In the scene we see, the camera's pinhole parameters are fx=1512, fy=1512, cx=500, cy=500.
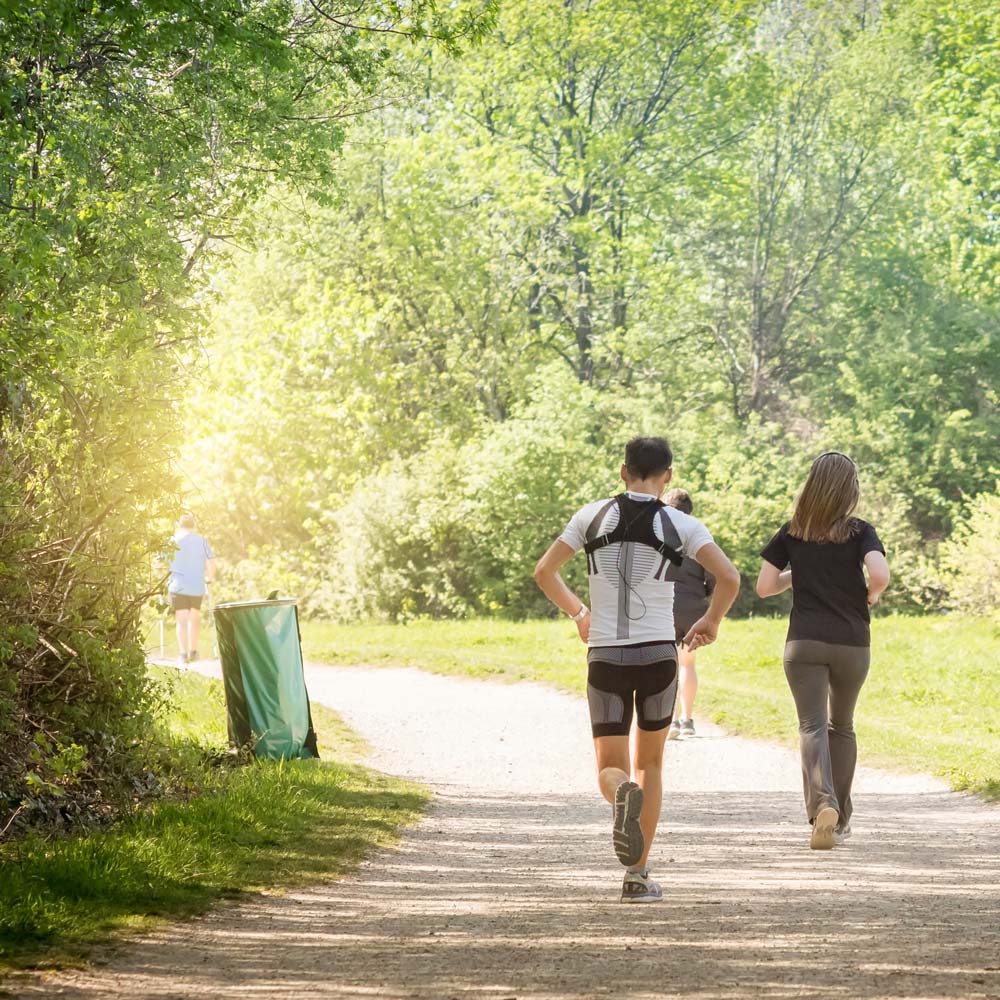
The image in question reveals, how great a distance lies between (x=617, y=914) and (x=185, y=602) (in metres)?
14.2

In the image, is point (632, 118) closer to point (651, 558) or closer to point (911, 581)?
point (911, 581)

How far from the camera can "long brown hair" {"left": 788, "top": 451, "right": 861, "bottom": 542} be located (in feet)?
25.5

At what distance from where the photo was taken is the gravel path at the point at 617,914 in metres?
5.01

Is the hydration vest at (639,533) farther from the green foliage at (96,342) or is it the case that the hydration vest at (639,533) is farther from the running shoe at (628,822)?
the green foliage at (96,342)

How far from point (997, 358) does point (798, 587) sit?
29251 millimetres

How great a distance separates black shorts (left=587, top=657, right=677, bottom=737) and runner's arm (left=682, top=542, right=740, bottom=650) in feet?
0.61

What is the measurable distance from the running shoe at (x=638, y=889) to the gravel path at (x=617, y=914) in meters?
0.08

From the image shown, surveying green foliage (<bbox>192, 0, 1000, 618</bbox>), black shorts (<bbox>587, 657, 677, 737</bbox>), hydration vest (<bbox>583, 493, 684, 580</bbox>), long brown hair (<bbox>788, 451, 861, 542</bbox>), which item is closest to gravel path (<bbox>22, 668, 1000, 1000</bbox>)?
black shorts (<bbox>587, 657, 677, 737</bbox>)

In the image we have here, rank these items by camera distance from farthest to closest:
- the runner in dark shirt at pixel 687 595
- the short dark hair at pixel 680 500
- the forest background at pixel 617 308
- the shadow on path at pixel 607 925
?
the forest background at pixel 617 308 < the runner in dark shirt at pixel 687 595 < the short dark hair at pixel 680 500 < the shadow on path at pixel 607 925

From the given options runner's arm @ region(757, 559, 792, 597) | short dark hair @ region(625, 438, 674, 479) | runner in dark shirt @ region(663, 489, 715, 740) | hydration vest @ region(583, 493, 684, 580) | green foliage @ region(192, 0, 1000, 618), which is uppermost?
green foliage @ region(192, 0, 1000, 618)

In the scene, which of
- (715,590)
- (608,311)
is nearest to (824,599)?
(715,590)

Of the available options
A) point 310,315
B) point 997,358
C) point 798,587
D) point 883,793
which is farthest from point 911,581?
point 798,587

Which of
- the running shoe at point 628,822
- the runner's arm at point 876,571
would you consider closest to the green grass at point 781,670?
the runner's arm at point 876,571

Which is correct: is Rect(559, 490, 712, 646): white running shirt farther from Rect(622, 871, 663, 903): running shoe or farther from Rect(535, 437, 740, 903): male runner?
Rect(622, 871, 663, 903): running shoe
